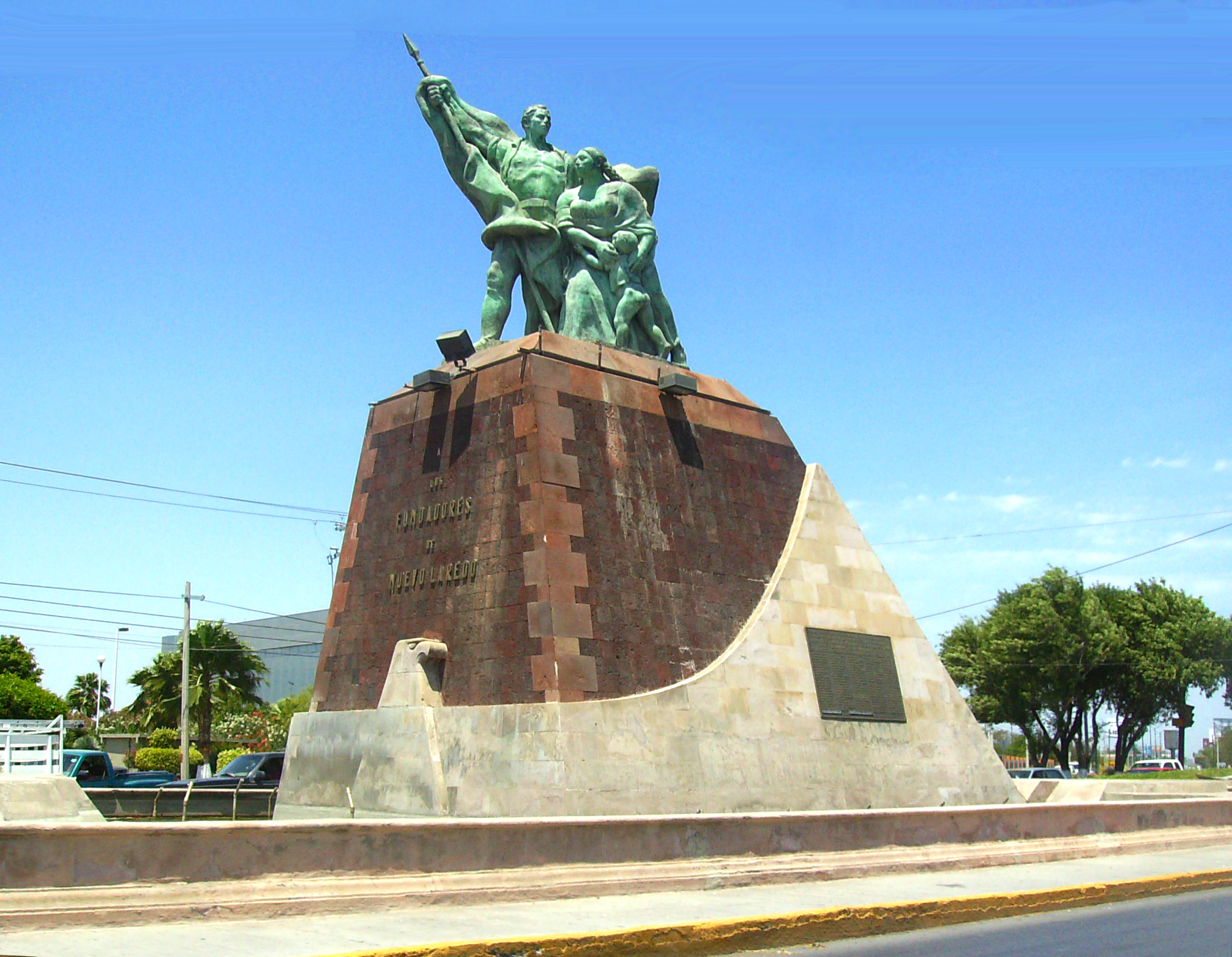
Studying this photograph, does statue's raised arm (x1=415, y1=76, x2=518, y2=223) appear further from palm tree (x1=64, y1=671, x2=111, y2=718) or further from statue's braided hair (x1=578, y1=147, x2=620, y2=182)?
palm tree (x1=64, y1=671, x2=111, y2=718)

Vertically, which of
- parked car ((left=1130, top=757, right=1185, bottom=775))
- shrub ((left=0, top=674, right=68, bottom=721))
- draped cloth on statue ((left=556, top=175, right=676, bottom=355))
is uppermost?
draped cloth on statue ((left=556, top=175, right=676, bottom=355))

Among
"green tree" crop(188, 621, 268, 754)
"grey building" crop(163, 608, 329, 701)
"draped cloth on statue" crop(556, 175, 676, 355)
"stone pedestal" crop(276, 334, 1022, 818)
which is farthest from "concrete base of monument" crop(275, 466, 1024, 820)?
"grey building" crop(163, 608, 329, 701)

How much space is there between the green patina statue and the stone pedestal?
114 centimetres

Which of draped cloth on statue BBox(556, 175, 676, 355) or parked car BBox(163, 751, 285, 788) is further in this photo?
parked car BBox(163, 751, 285, 788)

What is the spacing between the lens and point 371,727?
15430mm

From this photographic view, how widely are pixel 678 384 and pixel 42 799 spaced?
998 centimetres

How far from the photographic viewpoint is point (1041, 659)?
4956 cm

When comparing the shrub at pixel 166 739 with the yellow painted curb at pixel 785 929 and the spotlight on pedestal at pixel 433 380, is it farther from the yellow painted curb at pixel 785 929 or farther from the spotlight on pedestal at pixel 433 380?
the yellow painted curb at pixel 785 929

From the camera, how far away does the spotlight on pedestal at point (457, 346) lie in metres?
16.7

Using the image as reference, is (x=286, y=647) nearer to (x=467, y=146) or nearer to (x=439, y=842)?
(x=467, y=146)

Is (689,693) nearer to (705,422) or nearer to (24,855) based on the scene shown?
(705,422)

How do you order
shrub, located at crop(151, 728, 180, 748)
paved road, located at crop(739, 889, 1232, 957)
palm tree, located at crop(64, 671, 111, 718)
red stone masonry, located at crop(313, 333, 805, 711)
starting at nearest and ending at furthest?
paved road, located at crop(739, 889, 1232, 957)
red stone masonry, located at crop(313, 333, 805, 711)
shrub, located at crop(151, 728, 180, 748)
palm tree, located at crop(64, 671, 111, 718)

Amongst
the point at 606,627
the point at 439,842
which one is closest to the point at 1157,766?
the point at 606,627

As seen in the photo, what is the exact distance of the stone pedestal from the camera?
14.3 m
